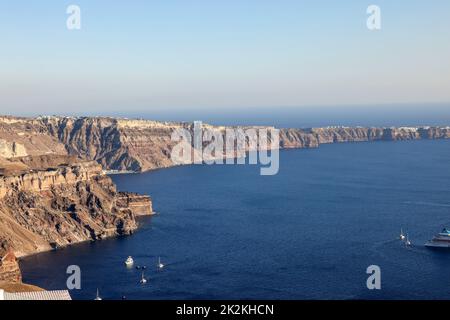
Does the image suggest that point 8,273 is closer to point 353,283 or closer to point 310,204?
point 353,283

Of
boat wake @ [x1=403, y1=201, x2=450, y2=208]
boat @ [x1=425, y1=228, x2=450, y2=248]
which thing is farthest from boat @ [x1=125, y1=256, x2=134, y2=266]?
boat wake @ [x1=403, y1=201, x2=450, y2=208]

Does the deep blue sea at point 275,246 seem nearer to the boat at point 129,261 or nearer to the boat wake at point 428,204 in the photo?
the boat wake at point 428,204

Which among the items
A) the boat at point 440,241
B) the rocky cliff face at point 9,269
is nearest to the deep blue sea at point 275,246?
the boat at point 440,241

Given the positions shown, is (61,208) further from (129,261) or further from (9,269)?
(9,269)

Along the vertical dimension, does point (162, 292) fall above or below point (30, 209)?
below
